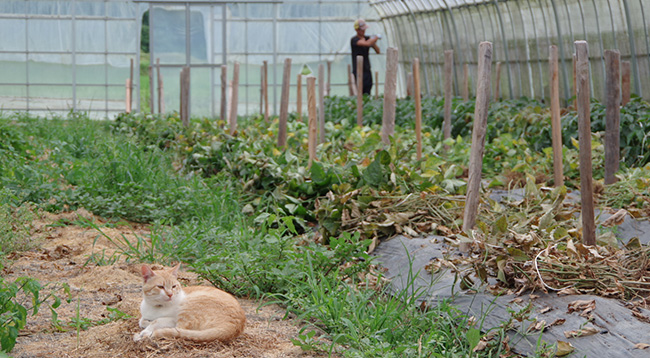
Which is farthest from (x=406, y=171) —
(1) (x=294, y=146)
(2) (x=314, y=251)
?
(1) (x=294, y=146)

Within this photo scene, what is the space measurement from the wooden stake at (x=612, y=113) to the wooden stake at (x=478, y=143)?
1004 millimetres

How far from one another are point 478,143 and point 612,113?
1311 millimetres

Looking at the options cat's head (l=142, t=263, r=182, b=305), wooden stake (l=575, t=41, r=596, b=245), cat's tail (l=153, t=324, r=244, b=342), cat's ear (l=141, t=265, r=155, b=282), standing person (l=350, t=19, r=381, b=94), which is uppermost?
standing person (l=350, t=19, r=381, b=94)

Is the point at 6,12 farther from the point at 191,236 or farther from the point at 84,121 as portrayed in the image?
the point at 191,236

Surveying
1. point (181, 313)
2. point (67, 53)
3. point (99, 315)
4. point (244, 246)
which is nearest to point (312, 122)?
point (244, 246)

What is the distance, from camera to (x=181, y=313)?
338 cm

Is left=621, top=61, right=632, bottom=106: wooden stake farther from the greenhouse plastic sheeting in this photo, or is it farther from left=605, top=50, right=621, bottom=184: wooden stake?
the greenhouse plastic sheeting

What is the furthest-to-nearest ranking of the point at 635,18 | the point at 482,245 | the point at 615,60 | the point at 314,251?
the point at 635,18 < the point at 615,60 < the point at 314,251 < the point at 482,245

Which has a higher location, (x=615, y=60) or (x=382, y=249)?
(x=615, y=60)

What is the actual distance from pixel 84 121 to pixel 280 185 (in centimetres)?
665

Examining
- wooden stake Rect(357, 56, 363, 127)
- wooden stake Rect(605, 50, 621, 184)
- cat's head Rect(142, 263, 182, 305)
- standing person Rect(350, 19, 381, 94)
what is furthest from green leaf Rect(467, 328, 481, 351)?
standing person Rect(350, 19, 381, 94)

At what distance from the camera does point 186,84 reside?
1123cm

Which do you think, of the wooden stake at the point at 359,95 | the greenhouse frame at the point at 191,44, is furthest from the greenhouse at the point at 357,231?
the greenhouse frame at the point at 191,44

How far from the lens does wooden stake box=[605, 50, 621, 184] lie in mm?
5207
